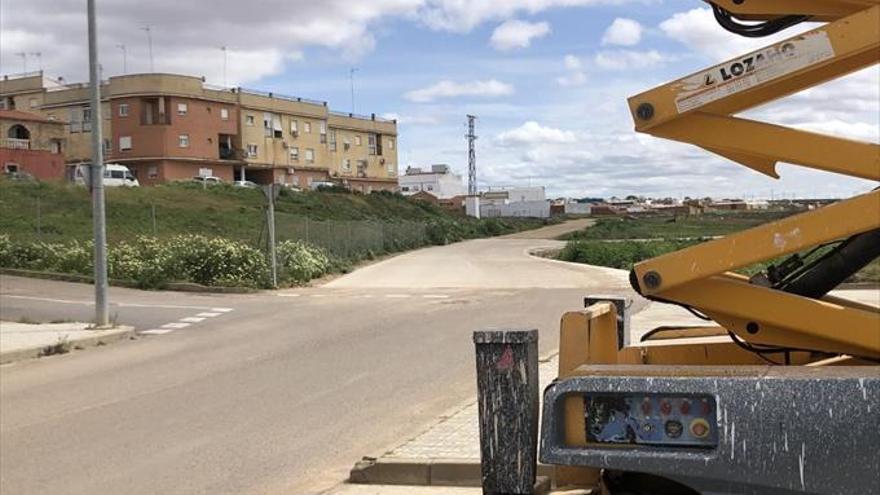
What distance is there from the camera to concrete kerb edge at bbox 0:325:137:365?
524 inches

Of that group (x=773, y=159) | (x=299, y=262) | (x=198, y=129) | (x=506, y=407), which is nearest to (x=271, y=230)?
(x=299, y=262)

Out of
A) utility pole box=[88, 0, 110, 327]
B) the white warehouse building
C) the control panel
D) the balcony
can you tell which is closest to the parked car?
the balcony

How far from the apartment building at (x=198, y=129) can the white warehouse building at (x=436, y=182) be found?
47.7 m

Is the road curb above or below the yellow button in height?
below

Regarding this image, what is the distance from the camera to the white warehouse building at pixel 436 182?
154 m

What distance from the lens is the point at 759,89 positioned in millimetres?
3443

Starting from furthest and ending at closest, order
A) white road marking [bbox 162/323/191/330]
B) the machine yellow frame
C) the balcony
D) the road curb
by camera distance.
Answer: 1. the balcony
2. white road marking [bbox 162/323/191/330]
3. the road curb
4. the machine yellow frame

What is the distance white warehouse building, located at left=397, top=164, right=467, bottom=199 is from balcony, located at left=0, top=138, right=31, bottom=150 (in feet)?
273

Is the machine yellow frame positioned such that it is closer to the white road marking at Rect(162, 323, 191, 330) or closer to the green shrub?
the white road marking at Rect(162, 323, 191, 330)

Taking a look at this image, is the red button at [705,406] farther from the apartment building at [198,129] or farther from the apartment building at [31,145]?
the apartment building at [198,129]

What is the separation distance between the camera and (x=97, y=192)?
1705cm

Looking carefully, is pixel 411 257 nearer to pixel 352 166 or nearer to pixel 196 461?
pixel 196 461

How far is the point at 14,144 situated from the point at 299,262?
51196 mm

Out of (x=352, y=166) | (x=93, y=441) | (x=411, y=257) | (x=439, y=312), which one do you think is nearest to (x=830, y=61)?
(x=93, y=441)
